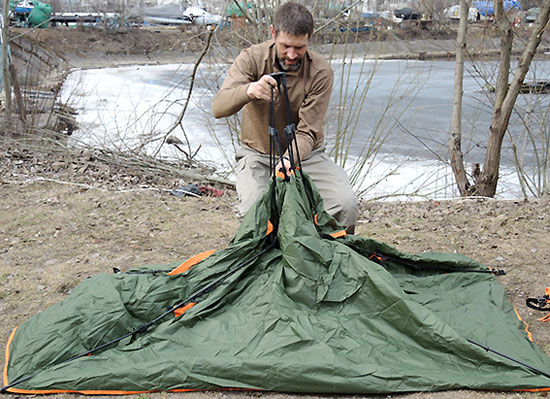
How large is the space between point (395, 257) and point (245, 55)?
1371 millimetres

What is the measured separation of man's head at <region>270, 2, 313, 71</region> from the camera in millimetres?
2752

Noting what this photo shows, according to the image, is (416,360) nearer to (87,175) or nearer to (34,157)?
(87,175)

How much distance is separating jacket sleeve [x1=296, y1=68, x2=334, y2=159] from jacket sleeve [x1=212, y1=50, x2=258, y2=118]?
1.09 ft

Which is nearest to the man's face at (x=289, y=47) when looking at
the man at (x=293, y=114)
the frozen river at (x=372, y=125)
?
the man at (x=293, y=114)

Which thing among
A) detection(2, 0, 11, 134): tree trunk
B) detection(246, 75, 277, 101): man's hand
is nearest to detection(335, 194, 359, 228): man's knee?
detection(246, 75, 277, 101): man's hand

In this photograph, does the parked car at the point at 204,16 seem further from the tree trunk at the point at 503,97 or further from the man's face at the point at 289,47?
the man's face at the point at 289,47

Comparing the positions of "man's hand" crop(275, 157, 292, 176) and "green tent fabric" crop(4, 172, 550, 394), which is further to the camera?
"man's hand" crop(275, 157, 292, 176)

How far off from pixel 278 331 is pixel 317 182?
3.80 ft

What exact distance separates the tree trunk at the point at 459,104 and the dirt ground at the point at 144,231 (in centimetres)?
78

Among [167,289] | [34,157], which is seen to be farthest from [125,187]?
[167,289]

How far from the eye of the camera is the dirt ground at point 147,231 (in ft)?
10.2

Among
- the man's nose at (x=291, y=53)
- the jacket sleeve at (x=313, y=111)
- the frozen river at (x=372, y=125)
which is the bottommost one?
the frozen river at (x=372, y=125)

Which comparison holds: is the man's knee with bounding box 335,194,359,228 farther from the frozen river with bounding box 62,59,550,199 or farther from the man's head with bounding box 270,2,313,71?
the frozen river with bounding box 62,59,550,199

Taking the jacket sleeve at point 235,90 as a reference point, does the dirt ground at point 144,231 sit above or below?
below
